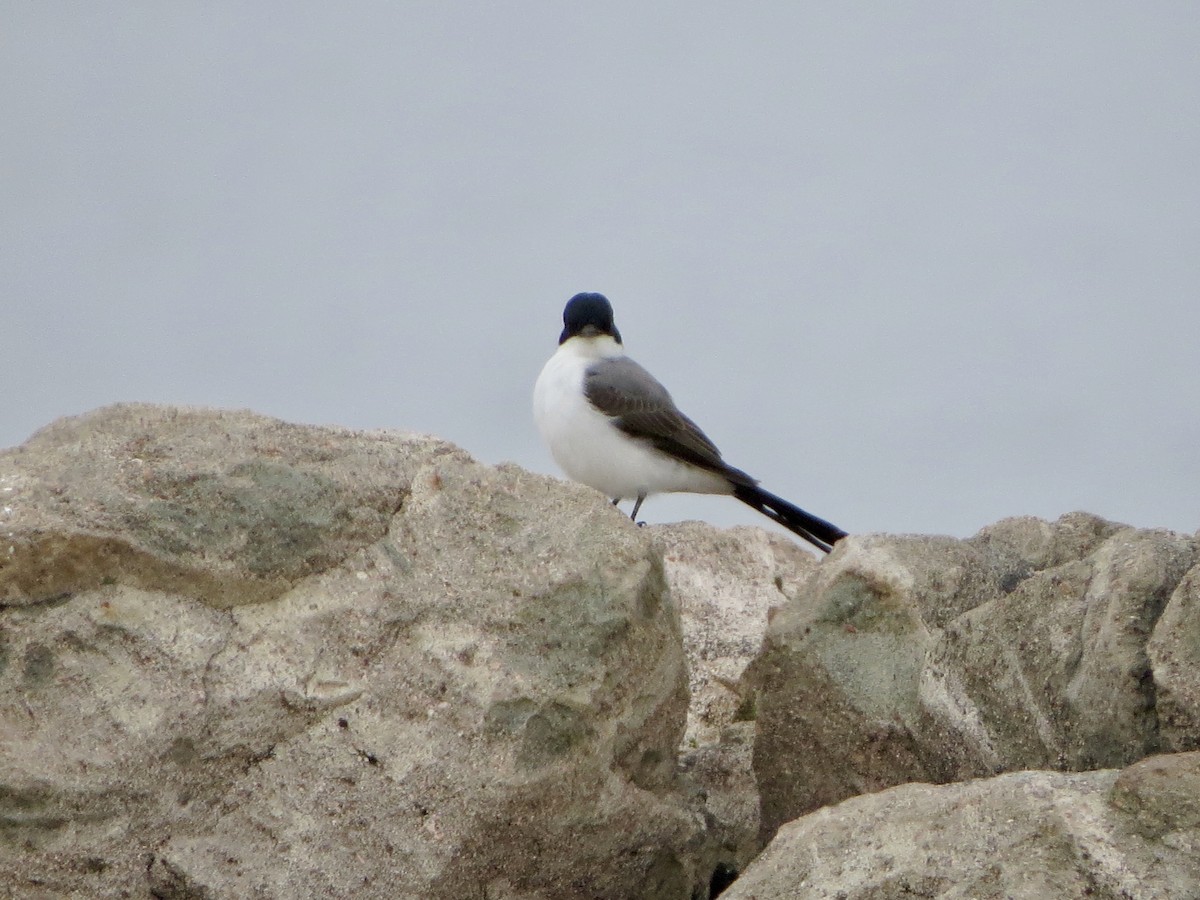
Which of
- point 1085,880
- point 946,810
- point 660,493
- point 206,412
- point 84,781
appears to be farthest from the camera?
point 660,493

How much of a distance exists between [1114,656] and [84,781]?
9.83ft

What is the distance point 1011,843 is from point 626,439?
24.1 feet

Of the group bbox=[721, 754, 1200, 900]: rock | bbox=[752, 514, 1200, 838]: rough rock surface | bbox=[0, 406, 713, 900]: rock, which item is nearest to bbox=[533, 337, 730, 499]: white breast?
bbox=[752, 514, 1200, 838]: rough rock surface

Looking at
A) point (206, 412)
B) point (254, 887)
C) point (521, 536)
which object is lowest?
point (254, 887)

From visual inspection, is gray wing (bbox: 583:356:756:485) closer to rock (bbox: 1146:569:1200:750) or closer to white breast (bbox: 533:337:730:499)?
white breast (bbox: 533:337:730:499)

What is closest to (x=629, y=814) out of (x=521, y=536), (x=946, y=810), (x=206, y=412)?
(x=521, y=536)

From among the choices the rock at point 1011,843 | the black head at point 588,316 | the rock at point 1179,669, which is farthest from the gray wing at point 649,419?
the rock at point 1011,843

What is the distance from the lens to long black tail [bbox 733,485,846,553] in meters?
10.3

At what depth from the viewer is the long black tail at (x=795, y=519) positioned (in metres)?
10.3

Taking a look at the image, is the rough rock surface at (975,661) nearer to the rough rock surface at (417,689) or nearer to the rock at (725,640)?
the rough rock surface at (417,689)

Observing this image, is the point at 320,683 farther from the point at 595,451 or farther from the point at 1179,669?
the point at 595,451

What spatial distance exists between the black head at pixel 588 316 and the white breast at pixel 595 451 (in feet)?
0.75

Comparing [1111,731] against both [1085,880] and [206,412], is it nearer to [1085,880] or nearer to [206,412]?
[1085,880]

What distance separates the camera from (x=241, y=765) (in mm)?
4738
